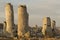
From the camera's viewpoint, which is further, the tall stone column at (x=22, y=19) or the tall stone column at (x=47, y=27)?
the tall stone column at (x=47, y=27)

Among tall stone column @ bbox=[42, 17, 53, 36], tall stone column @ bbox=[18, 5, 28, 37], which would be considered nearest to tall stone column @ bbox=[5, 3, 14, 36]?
tall stone column @ bbox=[18, 5, 28, 37]

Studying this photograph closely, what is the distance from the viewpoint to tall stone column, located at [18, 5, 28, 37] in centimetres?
3312

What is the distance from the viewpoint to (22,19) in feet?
110

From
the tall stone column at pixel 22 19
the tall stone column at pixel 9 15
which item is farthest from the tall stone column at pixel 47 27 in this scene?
the tall stone column at pixel 9 15

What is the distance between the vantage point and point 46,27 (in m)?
38.1

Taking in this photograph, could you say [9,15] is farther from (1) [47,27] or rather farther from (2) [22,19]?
(1) [47,27]

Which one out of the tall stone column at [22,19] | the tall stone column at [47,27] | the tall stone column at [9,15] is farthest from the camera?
the tall stone column at [9,15]

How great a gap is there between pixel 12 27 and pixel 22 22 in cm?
507

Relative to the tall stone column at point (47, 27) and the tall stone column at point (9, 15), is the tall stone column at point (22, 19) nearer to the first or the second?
the tall stone column at point (9, 15)

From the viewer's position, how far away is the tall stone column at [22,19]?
3312cm

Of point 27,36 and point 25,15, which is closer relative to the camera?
point 27,36

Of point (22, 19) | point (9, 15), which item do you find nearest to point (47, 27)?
point (22, 19)

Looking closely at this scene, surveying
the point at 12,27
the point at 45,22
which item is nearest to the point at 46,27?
the point at 45,22

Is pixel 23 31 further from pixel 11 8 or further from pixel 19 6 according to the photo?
pixel 11 8
